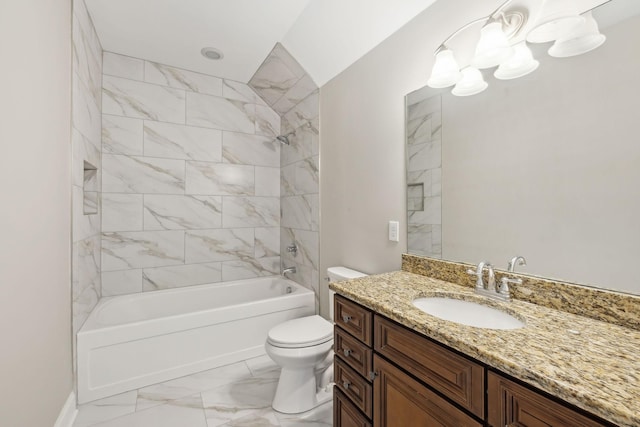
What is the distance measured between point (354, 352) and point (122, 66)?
3.09 m

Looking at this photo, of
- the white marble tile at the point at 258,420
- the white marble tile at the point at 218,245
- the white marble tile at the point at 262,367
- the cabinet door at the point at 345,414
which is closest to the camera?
the cabinet door at the point at 345,414

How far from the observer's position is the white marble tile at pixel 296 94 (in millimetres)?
2551

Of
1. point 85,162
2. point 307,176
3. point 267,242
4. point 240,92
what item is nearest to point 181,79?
point 240,92

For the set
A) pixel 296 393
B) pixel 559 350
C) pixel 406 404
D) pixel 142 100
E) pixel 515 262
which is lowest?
pixel 296 393

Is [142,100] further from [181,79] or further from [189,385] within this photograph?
[189,385]

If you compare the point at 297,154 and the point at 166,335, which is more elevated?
the point at 297,154

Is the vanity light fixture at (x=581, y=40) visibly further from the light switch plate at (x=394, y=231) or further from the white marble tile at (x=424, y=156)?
the light switch plate at (x=394, y=231)

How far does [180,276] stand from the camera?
2.81 m

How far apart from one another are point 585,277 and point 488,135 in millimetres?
676

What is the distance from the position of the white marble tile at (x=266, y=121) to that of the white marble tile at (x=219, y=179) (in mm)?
473

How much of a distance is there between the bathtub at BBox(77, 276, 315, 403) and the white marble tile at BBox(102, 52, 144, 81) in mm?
2046

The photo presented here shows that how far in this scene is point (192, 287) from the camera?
282 cm

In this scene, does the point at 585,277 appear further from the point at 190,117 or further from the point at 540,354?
the point at 190,117

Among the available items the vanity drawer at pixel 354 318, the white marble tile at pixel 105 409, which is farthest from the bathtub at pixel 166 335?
the vanity drawer at pixel 354 318
